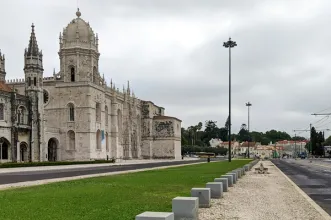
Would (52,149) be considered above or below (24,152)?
below

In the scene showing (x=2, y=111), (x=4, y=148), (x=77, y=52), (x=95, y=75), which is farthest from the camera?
(x=95, y=75)

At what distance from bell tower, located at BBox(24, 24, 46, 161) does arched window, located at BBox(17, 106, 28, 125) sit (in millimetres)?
787

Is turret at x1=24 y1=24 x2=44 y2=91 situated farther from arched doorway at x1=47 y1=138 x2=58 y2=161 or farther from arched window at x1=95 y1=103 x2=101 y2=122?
arched window at x1=95 y1=103 x2=101 y2=122

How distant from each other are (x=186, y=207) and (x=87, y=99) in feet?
202

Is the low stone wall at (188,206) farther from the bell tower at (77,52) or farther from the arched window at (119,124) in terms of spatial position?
the arched window at (119,124)

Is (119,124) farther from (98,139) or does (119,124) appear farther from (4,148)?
(4,148)

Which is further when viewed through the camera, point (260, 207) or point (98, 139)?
point (98, 139)

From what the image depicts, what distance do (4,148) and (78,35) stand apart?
25716 mm

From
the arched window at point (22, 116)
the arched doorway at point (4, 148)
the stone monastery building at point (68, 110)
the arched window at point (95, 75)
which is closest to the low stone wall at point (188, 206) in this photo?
the arched doorway at point (4, 148)

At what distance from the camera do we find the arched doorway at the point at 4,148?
5517 centimetres

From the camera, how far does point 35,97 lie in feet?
200

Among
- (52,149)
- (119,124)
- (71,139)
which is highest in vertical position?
(119,124)

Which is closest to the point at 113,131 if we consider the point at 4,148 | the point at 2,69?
the point at 2,69

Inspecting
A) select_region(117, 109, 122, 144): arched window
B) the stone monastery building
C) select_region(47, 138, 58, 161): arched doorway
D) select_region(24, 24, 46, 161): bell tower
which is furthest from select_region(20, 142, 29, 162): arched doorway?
select_region(117, 109, 122, 144): arched window
